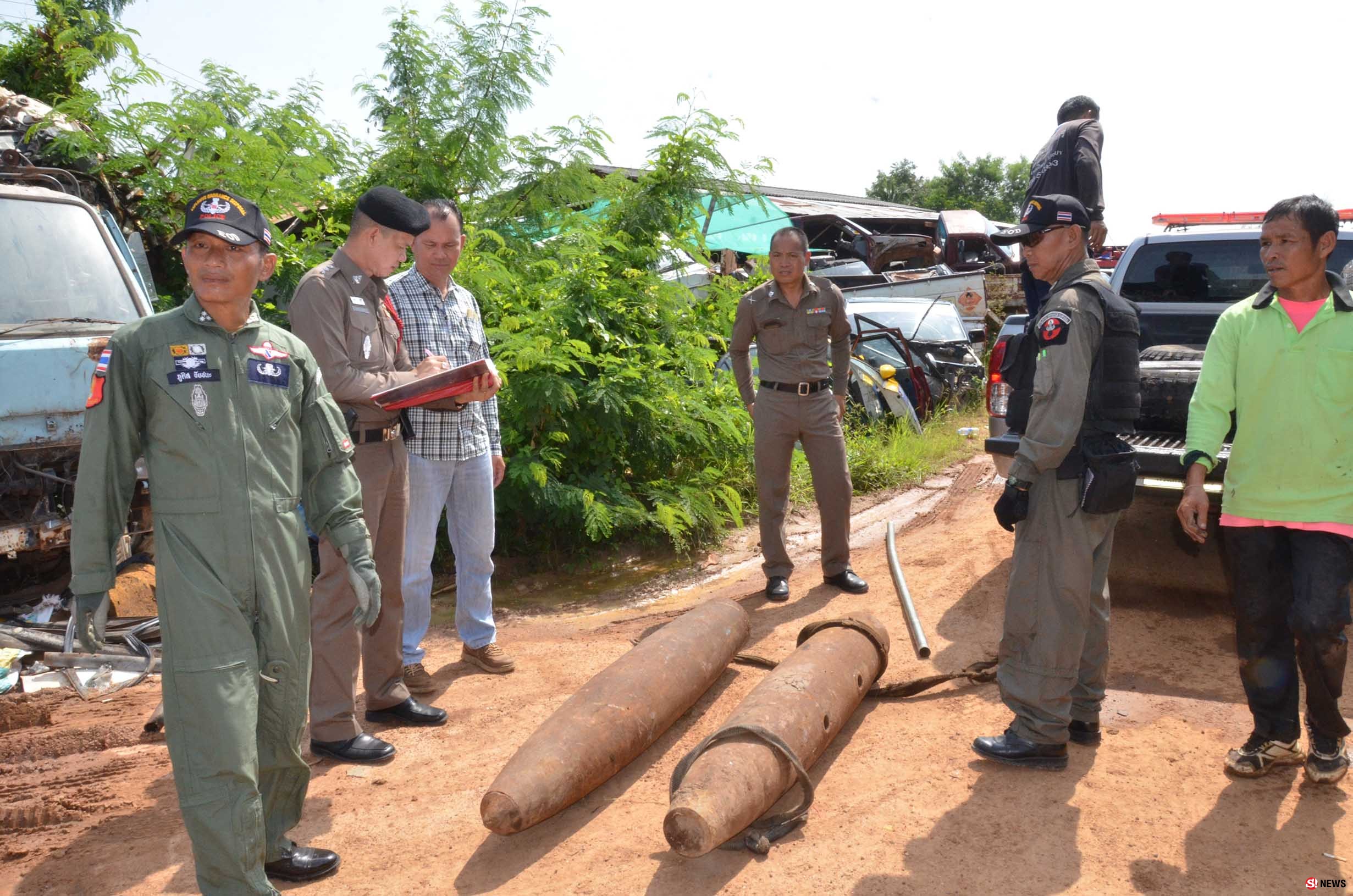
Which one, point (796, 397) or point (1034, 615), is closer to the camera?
point (1034, 615)

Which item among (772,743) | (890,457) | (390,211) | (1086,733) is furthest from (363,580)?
(890,457)

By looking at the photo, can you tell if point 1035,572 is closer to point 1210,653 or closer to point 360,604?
point 1210,653

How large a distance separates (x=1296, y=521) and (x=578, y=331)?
15.8 ft

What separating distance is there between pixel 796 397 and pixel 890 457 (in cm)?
369

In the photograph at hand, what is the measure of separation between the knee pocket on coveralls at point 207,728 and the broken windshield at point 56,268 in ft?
13.0

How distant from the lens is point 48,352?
5.36 metres

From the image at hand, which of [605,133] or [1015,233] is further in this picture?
[605,133]

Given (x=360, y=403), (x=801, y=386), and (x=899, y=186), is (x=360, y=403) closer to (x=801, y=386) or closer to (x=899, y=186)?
(x=801, y=386)

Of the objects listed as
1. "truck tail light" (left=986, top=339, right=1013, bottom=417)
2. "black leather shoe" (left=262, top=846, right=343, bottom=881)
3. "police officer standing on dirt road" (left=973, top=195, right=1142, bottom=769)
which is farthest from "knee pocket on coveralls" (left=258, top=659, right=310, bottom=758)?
"truck tail light" (left=986, top=339, right=1013, bottom=417)

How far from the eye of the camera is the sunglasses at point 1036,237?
3.74 m

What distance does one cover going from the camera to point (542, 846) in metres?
3.40

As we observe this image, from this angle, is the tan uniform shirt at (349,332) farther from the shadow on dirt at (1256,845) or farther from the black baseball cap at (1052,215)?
the shadow on dirt at (1256,845)

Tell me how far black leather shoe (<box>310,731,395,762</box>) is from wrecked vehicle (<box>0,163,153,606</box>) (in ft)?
7.28

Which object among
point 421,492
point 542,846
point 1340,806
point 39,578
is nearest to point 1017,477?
point 1340,806
